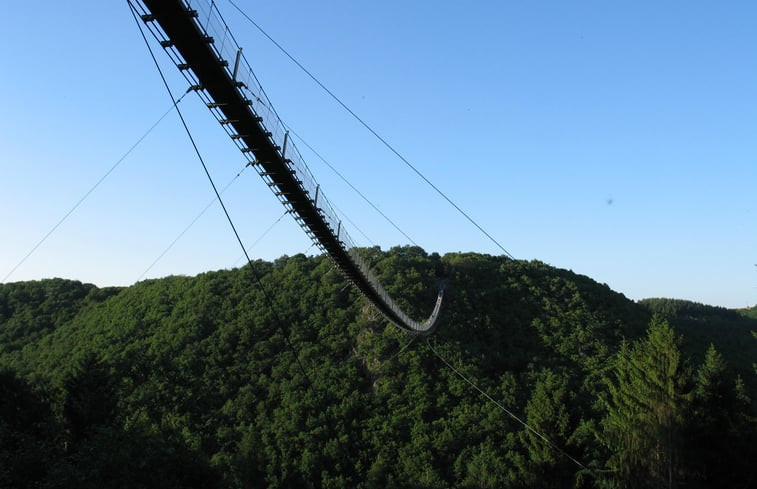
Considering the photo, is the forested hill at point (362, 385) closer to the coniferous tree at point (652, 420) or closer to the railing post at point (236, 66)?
the coniferous tree at point (652, 420)

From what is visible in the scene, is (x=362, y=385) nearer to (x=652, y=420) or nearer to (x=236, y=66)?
(x=652, y=420)

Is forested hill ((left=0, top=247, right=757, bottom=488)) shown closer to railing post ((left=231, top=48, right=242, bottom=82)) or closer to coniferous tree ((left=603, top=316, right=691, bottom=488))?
coniferous tree ((left=603, top=316, right=691, bottom=488))

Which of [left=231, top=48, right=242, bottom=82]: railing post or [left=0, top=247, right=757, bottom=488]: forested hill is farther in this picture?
[left=0, top=247, right=757, bottom=488]: forested hill

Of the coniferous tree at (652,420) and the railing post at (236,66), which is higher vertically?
the railing post at (236,66)

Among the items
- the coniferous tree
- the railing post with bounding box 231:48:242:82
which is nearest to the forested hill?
the coniferous tree

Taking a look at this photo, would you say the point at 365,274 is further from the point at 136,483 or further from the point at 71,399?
the point at 71,399

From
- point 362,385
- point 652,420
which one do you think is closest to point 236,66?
point 652,420

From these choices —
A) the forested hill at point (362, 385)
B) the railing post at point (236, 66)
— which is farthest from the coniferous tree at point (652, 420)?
the railing post at point (236, 66)

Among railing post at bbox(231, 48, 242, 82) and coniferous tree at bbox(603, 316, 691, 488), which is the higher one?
railing post at bbox(231, 48, 242, 82)
